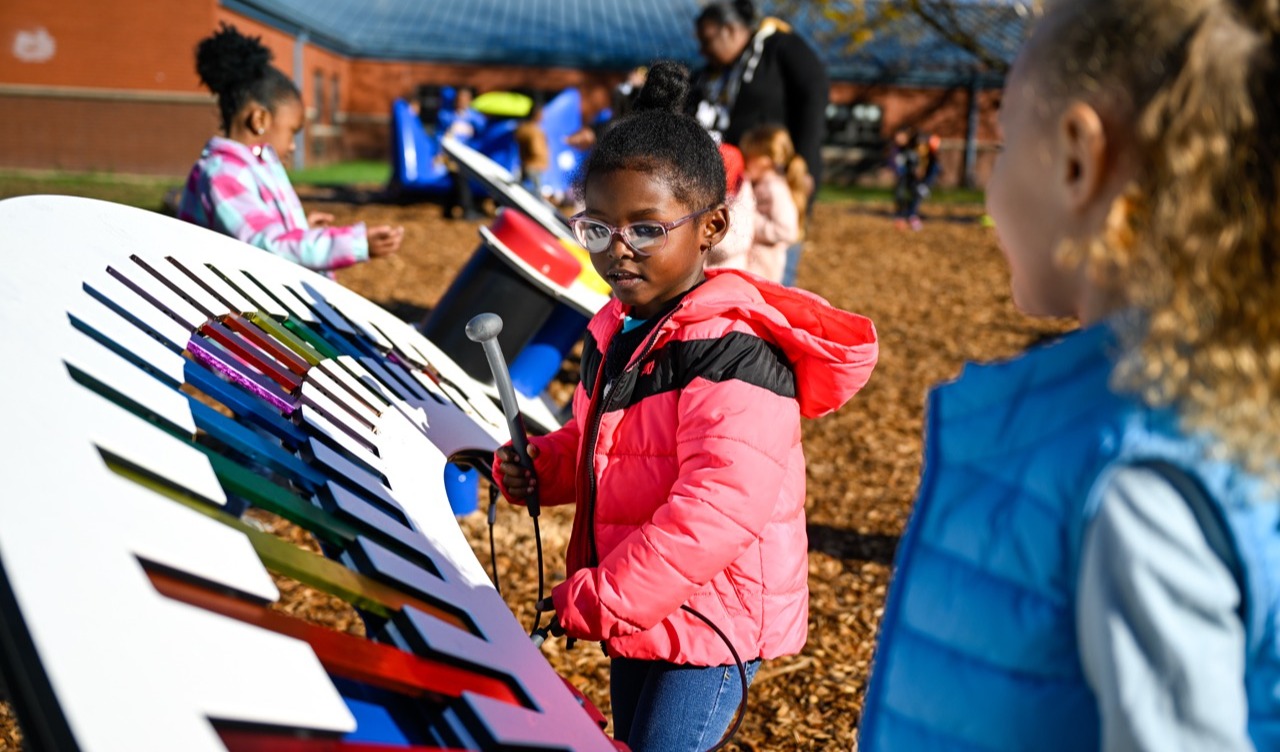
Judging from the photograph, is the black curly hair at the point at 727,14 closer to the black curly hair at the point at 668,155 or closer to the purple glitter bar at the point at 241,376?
the black curly hair at the point at 668,155

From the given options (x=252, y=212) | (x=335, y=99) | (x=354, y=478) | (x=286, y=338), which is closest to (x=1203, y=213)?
(x=354, y=478)

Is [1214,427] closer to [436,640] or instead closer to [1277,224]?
[1277,224]

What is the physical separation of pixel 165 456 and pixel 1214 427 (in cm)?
96

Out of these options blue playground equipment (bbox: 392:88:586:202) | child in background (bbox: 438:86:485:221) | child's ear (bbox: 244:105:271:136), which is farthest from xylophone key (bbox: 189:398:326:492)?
blue playground equipment (bbox: 392:88:586:202)

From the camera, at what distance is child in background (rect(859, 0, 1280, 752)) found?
2.96 feet

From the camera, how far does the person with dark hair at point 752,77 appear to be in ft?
18.0

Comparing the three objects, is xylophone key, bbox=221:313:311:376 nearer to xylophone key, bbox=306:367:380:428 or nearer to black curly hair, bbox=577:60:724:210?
xylophone key, bbox=306:367:380:428

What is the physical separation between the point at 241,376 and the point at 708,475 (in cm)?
76

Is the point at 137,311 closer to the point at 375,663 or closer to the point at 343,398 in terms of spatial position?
the point at 343,398

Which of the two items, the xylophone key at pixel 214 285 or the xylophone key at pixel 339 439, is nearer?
the xylophone key at pixel 339 439

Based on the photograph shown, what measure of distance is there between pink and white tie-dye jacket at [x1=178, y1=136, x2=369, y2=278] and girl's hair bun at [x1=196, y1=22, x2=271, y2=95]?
31cm

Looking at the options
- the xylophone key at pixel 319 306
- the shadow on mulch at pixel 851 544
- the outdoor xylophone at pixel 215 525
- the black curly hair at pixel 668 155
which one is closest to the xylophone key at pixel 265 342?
the outdoor xylophone at pixel 215 525

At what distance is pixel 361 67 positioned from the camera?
3081 centimetres

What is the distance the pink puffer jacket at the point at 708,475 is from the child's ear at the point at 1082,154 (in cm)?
81
